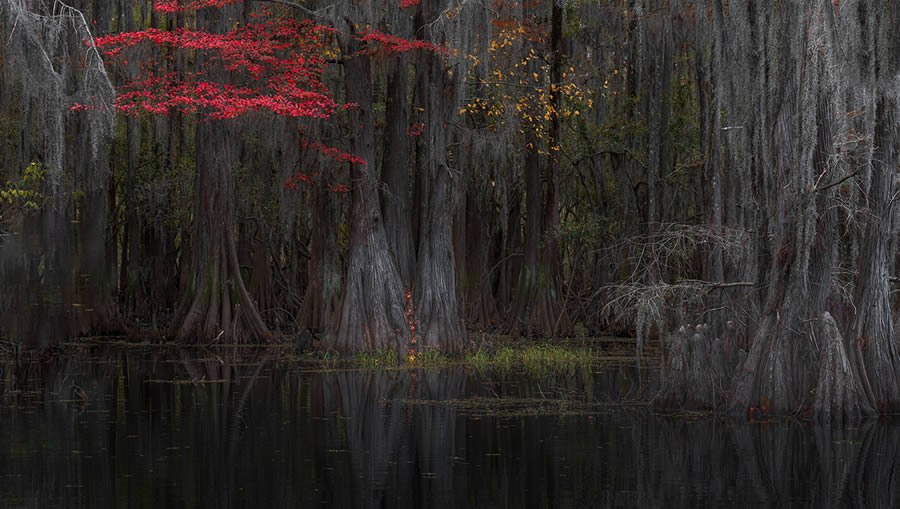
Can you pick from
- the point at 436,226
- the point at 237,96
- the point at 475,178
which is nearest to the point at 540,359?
the point at 436,226

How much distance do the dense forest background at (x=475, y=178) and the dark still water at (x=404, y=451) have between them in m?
1.49

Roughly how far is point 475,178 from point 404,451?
62.7 feet

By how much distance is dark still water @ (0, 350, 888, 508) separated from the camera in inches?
302

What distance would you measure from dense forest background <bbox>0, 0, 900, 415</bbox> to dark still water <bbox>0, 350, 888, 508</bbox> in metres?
1.49

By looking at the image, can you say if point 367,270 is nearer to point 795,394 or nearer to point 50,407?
point 50,407

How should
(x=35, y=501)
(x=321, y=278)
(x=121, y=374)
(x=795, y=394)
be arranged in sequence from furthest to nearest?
1. (x=321, y=278)
2. (x=121, y=374)
3. (x=795, y=394)
4. (x=35, y=501)

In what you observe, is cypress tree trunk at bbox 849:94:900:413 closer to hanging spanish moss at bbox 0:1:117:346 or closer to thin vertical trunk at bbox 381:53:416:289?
hanging spanish moss at bbox 0:1:117:346

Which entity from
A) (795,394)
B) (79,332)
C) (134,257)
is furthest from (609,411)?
(134,257)

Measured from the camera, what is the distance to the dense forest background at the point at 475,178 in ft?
37.3

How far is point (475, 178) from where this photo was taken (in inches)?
1114

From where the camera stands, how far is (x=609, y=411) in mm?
12164

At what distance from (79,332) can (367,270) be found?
8.04 meters

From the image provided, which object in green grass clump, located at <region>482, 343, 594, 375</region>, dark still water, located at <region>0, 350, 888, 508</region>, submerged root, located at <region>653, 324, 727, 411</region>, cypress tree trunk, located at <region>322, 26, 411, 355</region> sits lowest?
dark still water, located at <region>0, 350, 888, 508</region>

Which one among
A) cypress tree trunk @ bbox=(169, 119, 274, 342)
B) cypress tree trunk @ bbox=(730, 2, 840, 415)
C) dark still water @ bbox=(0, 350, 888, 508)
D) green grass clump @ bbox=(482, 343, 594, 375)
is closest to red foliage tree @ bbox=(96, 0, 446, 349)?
cypress tree trunk @ bbox=(169, 119, 274, 342)
